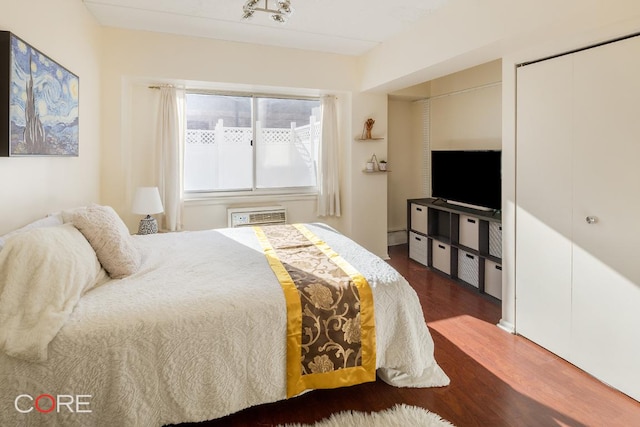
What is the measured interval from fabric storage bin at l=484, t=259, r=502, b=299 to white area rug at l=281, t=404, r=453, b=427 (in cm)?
195

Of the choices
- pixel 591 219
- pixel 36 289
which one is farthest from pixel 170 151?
pixel 591 219

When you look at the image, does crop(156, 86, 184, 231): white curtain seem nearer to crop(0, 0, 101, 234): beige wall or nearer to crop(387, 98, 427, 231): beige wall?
crop(0, 0, 101, 234): beige wall

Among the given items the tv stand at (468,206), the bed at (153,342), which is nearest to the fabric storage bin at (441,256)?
the tv stand at (468,206)

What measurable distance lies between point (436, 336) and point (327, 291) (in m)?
1.33

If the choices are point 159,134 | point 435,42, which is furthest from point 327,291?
point 159,134

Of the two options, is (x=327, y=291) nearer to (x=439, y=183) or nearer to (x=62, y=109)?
(x=62, y=109)

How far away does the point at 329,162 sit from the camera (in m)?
4.86

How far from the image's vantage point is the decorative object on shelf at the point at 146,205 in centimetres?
359

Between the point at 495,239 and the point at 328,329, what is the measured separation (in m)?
2.37

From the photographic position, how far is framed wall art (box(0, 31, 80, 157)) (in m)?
1.86

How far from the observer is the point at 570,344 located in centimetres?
243

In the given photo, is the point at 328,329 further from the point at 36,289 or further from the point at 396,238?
the point at 396,238

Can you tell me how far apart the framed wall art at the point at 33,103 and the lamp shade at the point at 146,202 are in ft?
2.80

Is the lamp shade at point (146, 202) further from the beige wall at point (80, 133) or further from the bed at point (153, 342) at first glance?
the bed at point (153, 342)
